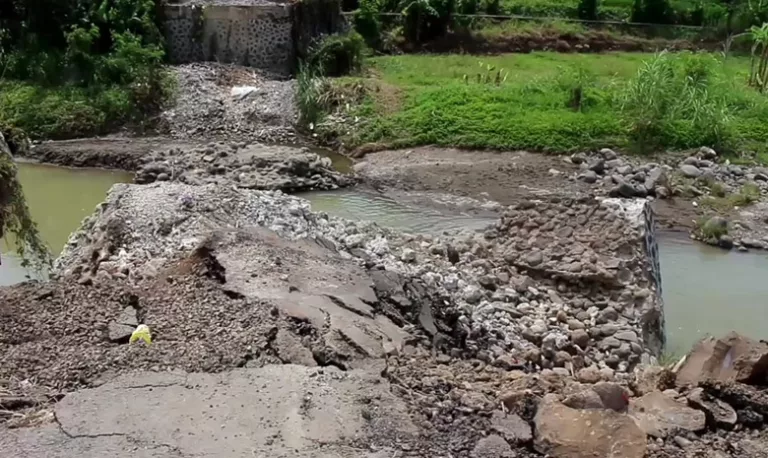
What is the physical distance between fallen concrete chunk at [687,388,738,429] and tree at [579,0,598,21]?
20459 mm

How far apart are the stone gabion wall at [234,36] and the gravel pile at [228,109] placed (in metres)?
0.91

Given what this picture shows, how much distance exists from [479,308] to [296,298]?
7.36 feet

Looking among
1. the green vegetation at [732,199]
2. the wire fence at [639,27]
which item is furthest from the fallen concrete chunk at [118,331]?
the wire fence at [639,27]

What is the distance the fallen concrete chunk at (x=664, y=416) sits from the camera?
4.93m

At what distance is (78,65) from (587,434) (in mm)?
15435

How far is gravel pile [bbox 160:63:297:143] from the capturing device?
55.2ft

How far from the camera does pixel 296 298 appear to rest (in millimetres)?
6754

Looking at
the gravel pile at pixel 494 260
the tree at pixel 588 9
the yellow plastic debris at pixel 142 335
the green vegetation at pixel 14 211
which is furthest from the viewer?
the tree at pixel 588 9

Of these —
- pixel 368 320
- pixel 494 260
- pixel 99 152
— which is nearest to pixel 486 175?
pixel 494 260

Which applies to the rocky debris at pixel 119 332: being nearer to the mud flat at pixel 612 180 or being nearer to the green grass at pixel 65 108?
the mud flat at pixel 612 180

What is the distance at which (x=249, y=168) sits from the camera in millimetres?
14266

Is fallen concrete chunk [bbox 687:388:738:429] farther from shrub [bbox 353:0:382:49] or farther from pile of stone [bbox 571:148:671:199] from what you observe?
shrub [bbox 353:0:382:49]

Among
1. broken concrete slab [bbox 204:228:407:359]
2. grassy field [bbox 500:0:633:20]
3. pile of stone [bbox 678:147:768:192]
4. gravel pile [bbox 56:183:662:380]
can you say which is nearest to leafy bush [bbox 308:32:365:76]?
grassy field [bbox 500:0:633:20]

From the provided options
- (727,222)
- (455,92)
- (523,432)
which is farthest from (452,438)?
Result: (455,92)
